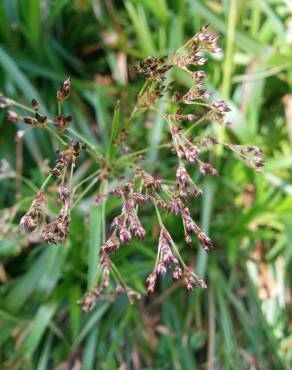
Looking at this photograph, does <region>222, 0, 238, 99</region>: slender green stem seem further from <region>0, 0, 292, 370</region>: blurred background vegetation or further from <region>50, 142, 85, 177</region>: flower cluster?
<region>50, 142, 85, 177</region>: flower cluster

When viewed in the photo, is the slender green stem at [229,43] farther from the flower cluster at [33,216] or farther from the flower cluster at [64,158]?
the flower cluster at [33,216]

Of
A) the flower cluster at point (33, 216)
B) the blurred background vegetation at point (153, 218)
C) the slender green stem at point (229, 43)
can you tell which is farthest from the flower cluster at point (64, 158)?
the slender green stem at point (229, 43)

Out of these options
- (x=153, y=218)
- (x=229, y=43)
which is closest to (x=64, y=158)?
(x=153, y=218)

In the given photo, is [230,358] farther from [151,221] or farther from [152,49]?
[152,49]

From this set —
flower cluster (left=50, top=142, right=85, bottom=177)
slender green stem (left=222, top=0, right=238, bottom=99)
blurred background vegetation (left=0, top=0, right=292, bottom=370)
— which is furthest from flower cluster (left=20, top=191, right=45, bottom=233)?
slender green stem (left=222, top=0, right=238, bottom=99)

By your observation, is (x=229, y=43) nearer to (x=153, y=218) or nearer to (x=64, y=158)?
(x=153, y=218)

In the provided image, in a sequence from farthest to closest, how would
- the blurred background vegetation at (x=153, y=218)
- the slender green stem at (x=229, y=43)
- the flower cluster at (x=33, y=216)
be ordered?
the slender green stem at (x=229, y=43) → the blurred background vegetation at (x=153, y=218) → the flower cluster at (x=33, y=216)

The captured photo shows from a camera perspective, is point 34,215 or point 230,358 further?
point 230,358

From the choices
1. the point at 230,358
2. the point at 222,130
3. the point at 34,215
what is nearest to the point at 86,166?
the point at 222,130
